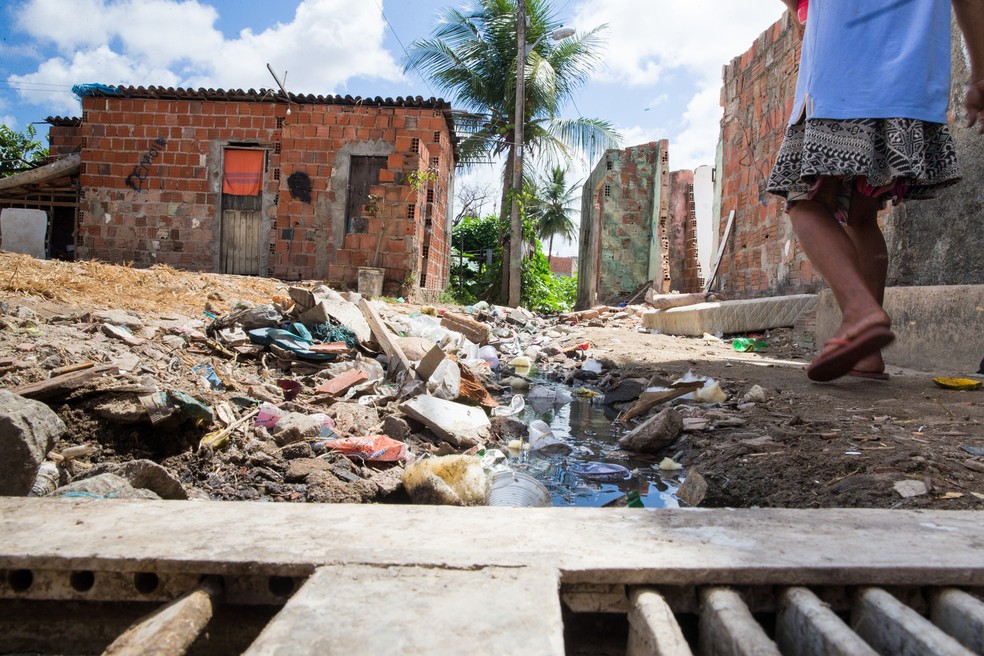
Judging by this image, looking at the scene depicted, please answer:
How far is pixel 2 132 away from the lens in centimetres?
1305

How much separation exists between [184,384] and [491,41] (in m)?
14.6

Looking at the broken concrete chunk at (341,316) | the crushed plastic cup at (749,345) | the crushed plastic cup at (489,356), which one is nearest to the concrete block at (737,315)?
the crushed plastic cup at (749,345)

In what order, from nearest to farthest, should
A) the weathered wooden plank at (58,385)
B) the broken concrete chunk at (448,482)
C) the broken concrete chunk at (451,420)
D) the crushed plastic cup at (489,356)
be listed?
the broken concrete chunk at (448,482) → the weathered wooden plank at (58,385) → the broken concrete chunk at (451,420) → the crushed plastic cup at (489,356)

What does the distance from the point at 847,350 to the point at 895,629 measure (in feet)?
5.19

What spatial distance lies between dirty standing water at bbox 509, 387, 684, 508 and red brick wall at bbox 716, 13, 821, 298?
321cm

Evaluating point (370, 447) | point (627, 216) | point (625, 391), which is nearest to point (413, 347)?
point (625, 391)

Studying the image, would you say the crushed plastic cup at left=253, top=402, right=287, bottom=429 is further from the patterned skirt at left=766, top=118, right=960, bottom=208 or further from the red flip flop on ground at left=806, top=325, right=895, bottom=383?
the patterned skirt at left=766, top=118, right=960, bottom=208

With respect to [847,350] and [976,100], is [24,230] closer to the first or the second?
[847,350]

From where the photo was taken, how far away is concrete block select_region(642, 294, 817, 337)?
16.6ft

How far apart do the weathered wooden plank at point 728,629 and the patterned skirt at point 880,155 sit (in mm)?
1880

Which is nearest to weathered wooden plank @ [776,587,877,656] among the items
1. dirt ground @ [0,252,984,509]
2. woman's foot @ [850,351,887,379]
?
dirt ground @ [0,252,984,509]

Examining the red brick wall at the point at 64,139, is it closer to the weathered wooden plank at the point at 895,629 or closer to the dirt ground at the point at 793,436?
the dirt ground at the point at 793,436

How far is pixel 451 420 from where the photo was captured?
2.82 metres

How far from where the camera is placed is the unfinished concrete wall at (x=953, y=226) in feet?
11.2
